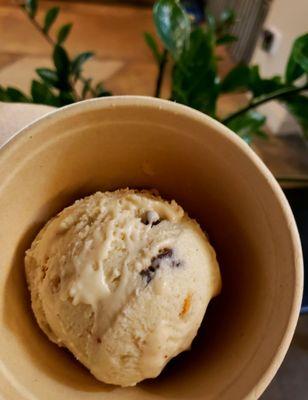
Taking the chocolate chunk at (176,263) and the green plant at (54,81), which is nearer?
the chocolate chunk at (176,263)

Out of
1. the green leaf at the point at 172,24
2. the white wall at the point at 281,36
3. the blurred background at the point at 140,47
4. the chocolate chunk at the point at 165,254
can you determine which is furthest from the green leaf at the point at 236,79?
the white wall at the point at 281,36

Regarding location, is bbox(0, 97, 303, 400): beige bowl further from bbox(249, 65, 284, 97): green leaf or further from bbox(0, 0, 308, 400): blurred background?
bbox(0, 0, 308, 400): blurred background

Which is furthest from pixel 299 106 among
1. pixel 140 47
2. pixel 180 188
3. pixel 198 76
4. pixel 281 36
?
pixel 140 47

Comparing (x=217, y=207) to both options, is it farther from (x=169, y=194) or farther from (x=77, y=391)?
(x=77, y=391)

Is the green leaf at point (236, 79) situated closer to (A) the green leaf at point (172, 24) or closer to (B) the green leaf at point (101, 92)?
(A) the green leaf at point (172, 24)

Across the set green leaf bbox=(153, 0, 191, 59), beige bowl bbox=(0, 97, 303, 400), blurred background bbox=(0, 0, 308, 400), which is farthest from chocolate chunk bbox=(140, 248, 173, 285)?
blurred background bbox=(0, 0, 308, 400)

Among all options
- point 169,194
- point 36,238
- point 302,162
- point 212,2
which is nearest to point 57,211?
point 36,238
